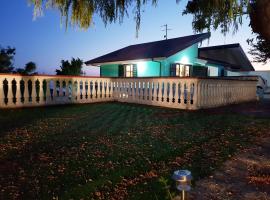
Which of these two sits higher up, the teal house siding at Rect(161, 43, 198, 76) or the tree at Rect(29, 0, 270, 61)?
the teal house siding at Rect(161, 43, 198, 76)

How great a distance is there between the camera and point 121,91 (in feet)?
41.7

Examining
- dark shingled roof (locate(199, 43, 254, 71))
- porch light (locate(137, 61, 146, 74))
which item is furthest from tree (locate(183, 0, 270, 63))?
dark shingled roof (locate(199, 43, 254, 71))

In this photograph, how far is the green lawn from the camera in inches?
103

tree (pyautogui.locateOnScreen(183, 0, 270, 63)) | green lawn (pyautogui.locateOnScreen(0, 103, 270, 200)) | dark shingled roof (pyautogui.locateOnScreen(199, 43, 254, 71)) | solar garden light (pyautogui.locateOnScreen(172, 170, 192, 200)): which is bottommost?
green lawn (pyautogui.locateOnScreen(0, 103, 270, 200))

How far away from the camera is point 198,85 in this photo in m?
9.38

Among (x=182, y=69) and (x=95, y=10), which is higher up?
(x=182, y=69)

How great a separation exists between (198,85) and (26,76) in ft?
23.6

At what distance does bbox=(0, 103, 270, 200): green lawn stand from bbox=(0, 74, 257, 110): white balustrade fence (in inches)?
124

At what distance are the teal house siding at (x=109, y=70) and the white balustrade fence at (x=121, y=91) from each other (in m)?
7.44

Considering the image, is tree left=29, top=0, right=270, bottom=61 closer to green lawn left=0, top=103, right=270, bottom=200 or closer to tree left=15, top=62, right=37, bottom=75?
green lawn left=0, top=103, right=270, bottom=200

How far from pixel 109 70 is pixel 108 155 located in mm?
17682

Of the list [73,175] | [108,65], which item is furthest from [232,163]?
[108,65]

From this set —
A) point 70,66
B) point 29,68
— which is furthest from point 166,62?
point 29,68

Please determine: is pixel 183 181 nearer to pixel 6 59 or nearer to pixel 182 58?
pixel 182 58
